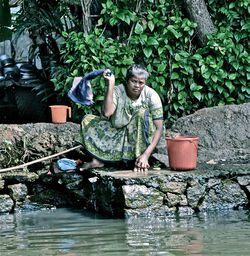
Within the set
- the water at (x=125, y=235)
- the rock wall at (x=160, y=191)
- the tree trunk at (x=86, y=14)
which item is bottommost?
the water at (x=125, y=235)

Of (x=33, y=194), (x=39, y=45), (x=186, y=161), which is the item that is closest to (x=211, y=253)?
(x=186, y=161)

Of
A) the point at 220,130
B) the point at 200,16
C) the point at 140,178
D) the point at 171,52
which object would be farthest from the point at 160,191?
the point at 200,16

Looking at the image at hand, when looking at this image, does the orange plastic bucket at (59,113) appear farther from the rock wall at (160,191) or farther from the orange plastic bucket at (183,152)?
the orange plastic bucket at (183,152)

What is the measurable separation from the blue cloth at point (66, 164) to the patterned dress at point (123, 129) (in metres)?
0.32

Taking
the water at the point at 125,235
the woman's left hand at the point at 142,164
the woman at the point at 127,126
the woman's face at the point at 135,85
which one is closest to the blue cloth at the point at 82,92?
the woman at the point at 127,126

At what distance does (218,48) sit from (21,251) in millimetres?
4549

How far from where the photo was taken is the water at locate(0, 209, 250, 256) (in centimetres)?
410

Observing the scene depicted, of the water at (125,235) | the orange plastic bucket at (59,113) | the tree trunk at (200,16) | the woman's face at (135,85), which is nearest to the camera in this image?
the water at (125,235)

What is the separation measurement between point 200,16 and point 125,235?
419 cm

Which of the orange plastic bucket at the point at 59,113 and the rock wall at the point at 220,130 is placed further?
the orange plastic bucket at the point at 59,113

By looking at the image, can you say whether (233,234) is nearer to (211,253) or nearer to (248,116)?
(211,253)

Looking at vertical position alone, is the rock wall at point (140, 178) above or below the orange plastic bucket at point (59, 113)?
below

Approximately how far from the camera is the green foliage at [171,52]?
766cm

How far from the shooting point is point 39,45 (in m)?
9.11
